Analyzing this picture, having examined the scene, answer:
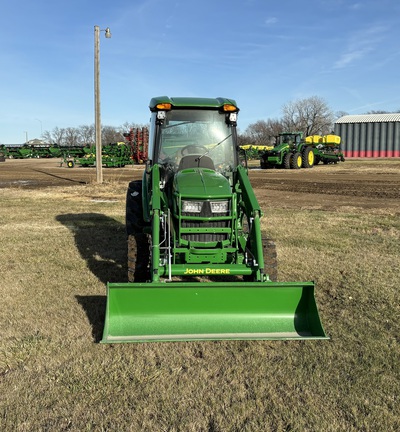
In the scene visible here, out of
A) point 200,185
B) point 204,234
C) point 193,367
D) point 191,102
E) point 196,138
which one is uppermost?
point 191,102

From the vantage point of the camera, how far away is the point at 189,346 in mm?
3904

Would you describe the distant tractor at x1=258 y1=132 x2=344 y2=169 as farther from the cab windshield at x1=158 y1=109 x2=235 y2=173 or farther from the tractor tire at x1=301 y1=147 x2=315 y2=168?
the cab windshield at x1=158 y1=109 x2=235 y2=173

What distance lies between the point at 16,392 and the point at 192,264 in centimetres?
217

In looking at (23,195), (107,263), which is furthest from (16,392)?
(23,195)

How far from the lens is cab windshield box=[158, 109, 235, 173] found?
5.70 meters

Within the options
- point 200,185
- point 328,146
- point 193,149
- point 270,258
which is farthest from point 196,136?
point 328,146

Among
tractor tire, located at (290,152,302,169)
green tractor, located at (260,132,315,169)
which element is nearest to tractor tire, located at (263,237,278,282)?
green tractor, located at (260,132,315,169)

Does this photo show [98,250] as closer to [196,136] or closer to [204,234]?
[196,136]

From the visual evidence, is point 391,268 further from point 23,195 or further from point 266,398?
point 23,195

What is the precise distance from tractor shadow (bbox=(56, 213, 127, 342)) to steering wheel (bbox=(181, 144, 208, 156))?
5.96 ft

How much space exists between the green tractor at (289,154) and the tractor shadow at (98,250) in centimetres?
1994

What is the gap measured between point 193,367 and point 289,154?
26.6m

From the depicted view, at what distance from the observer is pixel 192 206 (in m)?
4.80

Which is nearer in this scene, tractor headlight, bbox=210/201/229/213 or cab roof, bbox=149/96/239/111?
tractor headlight, bbox=210/201/229/213
